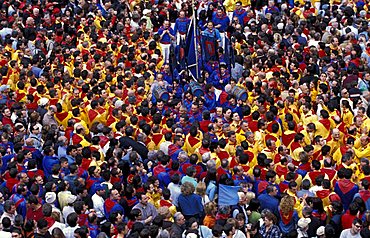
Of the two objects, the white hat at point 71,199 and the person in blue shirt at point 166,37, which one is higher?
the person in blue shirt at point 166,37

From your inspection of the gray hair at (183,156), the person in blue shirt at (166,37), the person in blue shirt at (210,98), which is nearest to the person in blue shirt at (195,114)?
the person in blue shirt at (210,98)

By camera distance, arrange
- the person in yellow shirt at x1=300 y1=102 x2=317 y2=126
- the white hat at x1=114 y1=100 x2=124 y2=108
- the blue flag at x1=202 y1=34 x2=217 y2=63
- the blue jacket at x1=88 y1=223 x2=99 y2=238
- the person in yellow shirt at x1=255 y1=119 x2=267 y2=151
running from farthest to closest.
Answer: the blue flag at x1=202 y1=34 x2=217 y2=63, the white hat at x1=114 y1=100 x2=124 y2=108, the person in yellow shirt at x1=300 y1=102 x2=317 y2=126, the person in yellow shirt at x1=255 y1=119 x2=267 y2=151, the blue jacket at x1=88 y1=223 x2=99 y2=238

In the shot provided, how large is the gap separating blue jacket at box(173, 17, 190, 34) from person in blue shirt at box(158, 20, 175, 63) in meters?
0.17

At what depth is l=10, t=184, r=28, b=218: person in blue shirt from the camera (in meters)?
14.7

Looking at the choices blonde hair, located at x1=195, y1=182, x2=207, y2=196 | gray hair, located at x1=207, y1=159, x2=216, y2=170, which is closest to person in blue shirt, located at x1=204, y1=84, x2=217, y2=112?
gray hair, located at x1=207, y1=159, x2=216, y2=170

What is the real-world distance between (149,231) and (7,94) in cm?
735

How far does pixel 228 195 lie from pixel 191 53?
21.6ft

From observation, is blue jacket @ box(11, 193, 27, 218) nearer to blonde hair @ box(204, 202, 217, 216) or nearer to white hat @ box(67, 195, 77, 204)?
white hat @ box(67, 195, 77, 204)

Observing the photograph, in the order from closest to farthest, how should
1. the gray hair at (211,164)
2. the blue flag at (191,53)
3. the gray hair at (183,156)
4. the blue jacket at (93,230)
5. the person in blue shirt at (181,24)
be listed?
the blue jacket at (93,230) < the gray hair at (211,164) < the gray hair at (183,156) < the blue flag at (191,53) < the person in blue shirt at (181,24)

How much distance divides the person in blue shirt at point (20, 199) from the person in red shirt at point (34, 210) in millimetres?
126

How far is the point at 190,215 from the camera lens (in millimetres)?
14656

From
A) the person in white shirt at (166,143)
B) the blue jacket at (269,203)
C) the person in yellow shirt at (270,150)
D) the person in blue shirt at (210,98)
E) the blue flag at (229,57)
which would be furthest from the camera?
the blue flag at (229,57)

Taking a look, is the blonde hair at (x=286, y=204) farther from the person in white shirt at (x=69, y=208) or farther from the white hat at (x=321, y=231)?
the person in white shirt at (x=69, y=208)

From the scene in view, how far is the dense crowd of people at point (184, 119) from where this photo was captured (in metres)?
14.2
